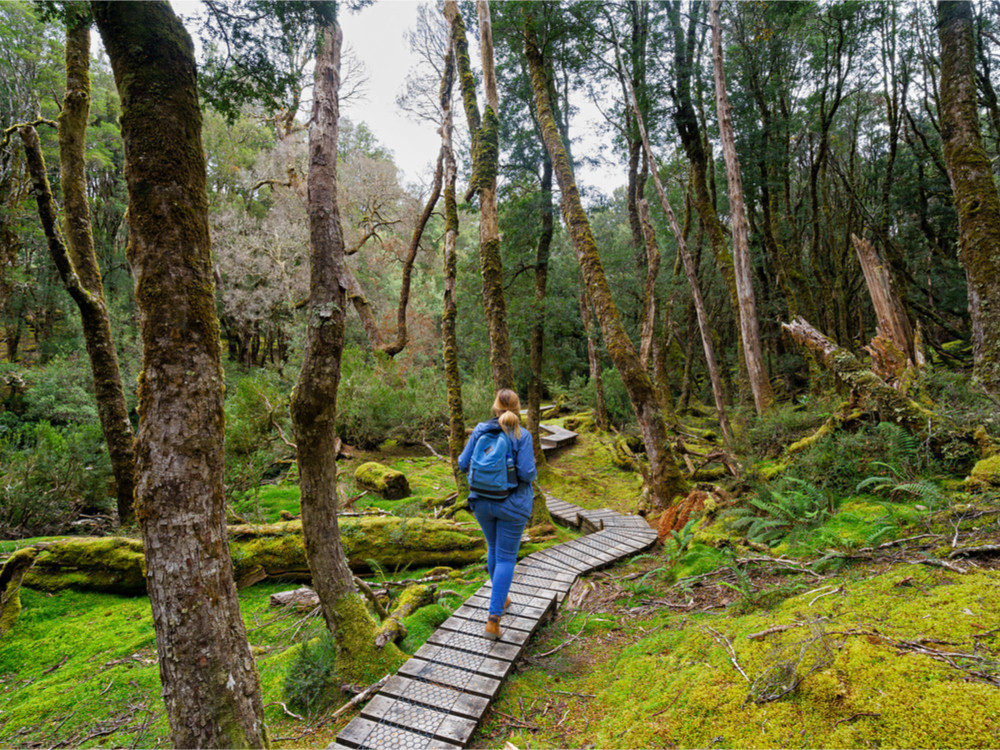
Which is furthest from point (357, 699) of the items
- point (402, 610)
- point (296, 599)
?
point (296, 599)

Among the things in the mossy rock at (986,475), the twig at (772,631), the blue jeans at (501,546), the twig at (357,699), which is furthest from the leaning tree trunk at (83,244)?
the mossy rock at (986,475)

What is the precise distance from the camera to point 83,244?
648 centimetres

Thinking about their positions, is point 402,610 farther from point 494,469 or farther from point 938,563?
point 938,563

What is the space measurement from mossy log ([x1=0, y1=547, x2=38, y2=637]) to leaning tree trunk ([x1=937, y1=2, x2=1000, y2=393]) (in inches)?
436

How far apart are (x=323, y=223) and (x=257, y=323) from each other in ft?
82.3

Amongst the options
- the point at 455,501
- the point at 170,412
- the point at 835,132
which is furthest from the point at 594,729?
the point at 835,132

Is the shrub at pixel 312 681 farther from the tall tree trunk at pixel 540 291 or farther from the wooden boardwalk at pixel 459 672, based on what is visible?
the tall tree trunk at pixel 540 291

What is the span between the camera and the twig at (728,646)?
2.56m

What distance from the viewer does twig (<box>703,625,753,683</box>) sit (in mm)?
2561

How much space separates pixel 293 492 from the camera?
29.3 ft

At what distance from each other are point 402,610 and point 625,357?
16.3 ft

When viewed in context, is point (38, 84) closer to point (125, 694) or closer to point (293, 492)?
point (293, 492)

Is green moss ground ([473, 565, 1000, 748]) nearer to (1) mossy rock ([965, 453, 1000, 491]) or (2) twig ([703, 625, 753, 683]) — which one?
(2) twig ([703, 625, 753, 683])

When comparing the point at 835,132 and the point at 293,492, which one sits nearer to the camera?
the point at 293,492
